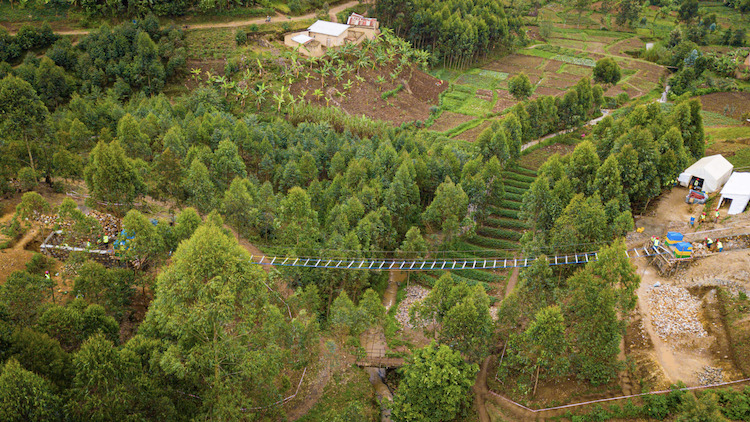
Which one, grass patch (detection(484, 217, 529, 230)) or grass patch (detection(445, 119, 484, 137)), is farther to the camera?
grass patch (detection(445, 119, 484, 137))

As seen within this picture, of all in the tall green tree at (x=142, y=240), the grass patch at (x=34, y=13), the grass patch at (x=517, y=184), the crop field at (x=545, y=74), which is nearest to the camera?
the tall green tree at (x=142, y=240)

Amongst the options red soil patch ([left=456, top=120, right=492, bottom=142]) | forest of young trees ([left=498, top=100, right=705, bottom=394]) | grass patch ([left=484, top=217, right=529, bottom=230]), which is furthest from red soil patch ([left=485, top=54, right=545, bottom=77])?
grass patch ([left=484, top=217, right=529, bottom=230])

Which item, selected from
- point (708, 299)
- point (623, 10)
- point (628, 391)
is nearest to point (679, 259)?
point (708, 299)

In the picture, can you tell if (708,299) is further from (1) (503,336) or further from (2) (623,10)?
(2) (623,10)

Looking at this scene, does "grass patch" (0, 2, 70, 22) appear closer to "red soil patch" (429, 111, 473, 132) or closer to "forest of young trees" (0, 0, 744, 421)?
"forest of young trees" (0, 0, 744, 421)

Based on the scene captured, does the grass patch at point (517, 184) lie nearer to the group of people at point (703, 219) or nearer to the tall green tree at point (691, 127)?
the tall green tree at point (691, 127)

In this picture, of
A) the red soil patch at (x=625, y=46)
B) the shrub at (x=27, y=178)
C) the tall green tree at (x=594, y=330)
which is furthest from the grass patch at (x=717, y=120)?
the shrub at (x=27, y=178)
